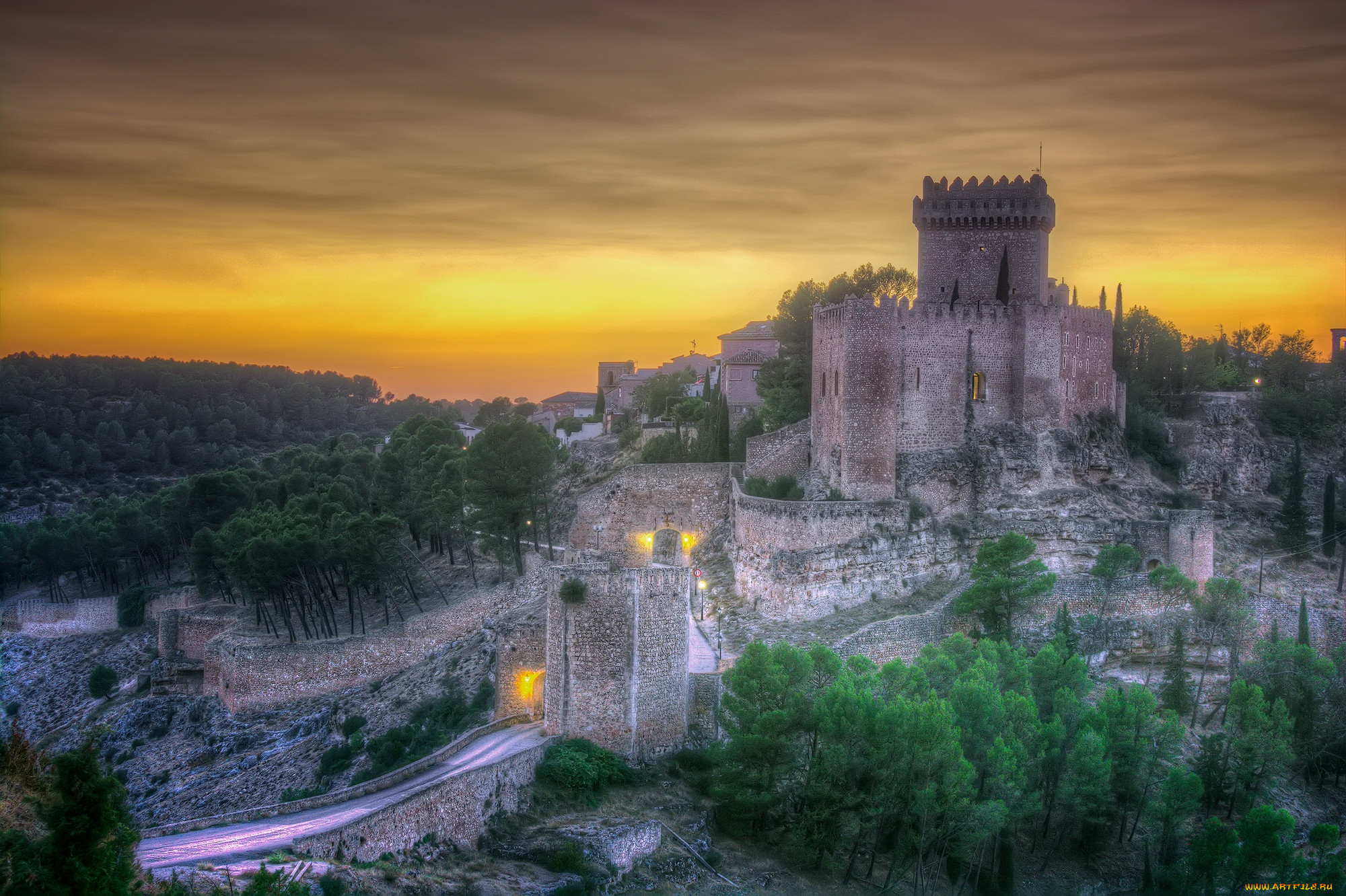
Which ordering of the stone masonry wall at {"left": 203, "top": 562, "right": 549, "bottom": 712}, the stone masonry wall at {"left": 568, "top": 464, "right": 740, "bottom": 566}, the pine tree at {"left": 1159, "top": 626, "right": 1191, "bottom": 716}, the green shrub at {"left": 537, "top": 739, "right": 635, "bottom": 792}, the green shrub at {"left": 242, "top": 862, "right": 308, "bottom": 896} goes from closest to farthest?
the green shrub at {"left": 242, "top": 862, "right": 308, "bottom": 896} < the green shrub at {"left": 537, "top": 739, "right": 635, "bottom": 792} < the pine tree at {"left": 1159, "top": 626, "right": 1191, "bottom": 716} < the stone masonry wall at {"left": 203, "top": 562, "right": 549, "bottom": 712} < the stone masonry wall at {"left": 568, "top": 464, "right": 740, "bottom": 566}

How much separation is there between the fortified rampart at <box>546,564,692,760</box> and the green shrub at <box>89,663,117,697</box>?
90.0ft

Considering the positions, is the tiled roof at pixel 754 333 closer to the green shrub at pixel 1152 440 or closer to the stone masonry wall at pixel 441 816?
the green shrub at pixel 1152 440

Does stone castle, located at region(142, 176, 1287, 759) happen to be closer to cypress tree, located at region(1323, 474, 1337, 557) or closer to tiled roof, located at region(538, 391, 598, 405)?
cypress tree, located at region(1323, 474, 1337, 557)

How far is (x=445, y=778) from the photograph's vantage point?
22453 millimetres

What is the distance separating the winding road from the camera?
64.0ft

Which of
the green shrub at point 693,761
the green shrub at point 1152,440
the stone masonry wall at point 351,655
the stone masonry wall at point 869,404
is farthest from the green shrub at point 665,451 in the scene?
the green shrub at point 693,761

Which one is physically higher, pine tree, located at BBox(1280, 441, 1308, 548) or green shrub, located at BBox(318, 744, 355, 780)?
pine tree, located at BBox(1280, 441, 1308, 548)

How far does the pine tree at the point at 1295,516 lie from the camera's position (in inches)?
1574

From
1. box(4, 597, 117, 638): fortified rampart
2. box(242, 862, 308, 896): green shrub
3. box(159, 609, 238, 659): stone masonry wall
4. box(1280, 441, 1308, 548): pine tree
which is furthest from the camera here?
box(4, 597, 117, 638): fortified rampart

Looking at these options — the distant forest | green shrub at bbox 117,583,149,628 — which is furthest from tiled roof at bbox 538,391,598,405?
green shrub at bbox 117,583,149,628

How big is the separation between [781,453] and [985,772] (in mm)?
16198

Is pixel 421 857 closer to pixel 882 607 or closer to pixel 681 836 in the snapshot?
pixel 681 836

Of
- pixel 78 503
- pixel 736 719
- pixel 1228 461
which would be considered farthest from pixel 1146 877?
pixel 78 503

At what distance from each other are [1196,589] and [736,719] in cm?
1672
